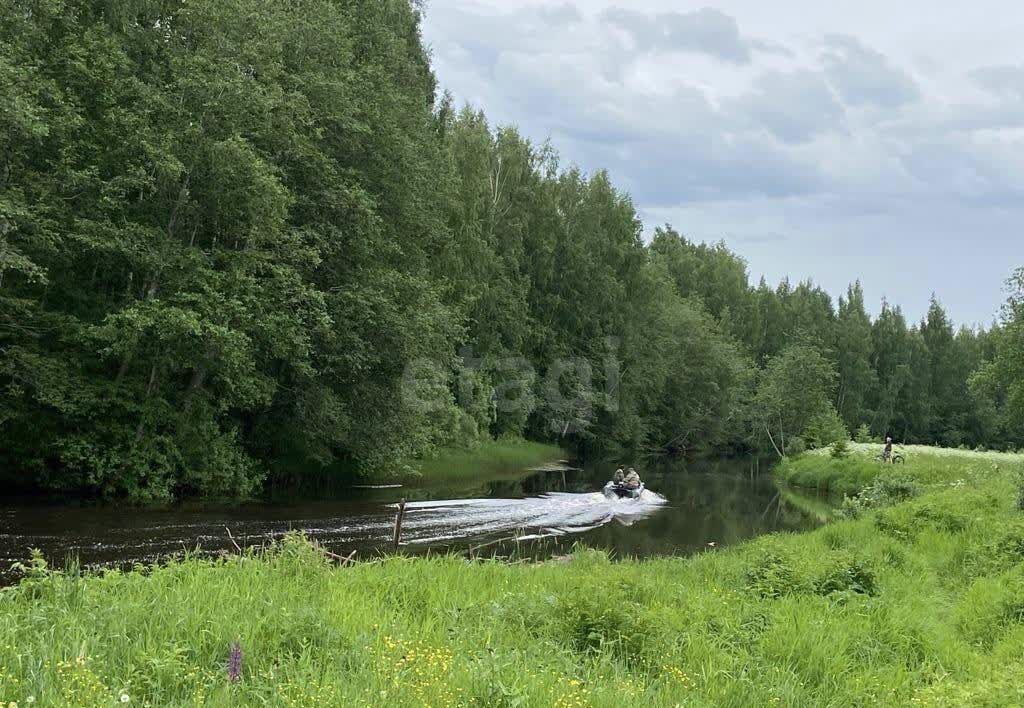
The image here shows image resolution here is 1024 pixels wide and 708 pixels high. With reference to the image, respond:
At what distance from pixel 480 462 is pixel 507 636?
3469cm

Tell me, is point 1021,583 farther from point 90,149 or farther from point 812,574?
point 90,149

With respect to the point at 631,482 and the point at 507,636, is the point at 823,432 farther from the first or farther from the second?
the point at 507,636

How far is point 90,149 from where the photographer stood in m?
21.6

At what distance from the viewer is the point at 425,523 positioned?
21938mm

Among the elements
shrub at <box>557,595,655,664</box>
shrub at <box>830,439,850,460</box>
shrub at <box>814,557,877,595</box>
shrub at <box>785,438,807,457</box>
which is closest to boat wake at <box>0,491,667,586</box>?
shrub at <box>557,595,655,664</box>

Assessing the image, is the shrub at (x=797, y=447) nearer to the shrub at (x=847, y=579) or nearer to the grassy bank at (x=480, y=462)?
the grassy bank at (x=480, y=462)

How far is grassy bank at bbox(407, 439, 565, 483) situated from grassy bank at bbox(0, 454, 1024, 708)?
23755 mm

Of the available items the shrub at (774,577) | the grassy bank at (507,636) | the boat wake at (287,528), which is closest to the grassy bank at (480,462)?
the boat wake at (287,528)

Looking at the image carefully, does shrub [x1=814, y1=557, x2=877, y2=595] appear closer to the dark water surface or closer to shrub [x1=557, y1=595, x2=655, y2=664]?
shrub [x1=557, y1=595, x2=655, y2=664]

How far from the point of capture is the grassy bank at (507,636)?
5180 mm

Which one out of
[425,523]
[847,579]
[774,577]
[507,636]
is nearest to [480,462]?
[425,523]

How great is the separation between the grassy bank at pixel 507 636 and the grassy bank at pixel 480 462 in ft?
77.9

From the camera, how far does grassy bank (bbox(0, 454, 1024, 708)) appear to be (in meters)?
5.18

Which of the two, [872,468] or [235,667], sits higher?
[235,667]
